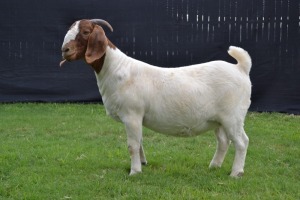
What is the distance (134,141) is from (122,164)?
73 centimetres

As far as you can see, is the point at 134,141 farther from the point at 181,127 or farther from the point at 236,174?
the point at 236,174

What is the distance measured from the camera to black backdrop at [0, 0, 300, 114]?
1055cm

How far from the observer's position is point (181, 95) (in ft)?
17.5

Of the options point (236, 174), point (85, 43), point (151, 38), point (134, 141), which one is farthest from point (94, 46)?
point (151, 38)

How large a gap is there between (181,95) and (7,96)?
695 cm

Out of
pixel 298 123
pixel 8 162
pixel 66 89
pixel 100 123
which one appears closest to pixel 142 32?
pixel 66 89

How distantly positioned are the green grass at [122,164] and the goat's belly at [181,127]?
491 millimetres

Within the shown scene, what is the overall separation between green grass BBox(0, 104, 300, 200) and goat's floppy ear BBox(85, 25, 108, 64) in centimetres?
130

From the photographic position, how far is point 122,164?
6008 mm

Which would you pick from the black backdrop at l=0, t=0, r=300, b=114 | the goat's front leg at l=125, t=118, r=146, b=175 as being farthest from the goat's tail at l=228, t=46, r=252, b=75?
the black backdrop at l=0, t=0, r=300, b=114

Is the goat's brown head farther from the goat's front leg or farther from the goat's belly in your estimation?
the goat's belly

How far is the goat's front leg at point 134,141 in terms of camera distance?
529cm

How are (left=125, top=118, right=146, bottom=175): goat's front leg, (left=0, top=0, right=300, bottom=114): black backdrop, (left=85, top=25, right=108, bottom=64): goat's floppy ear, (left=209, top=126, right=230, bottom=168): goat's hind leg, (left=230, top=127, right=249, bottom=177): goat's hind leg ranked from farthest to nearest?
(left=0, top=0, right=300, bottom=114): black backdrop < (left=209, top=126, right=230, bottom=168): goat's hind leg < (left=230, top=127, right=249, bottom=177): goat's hind leg < (left=125, top=118, right=146, bottom=175): goat's front leg < (left=85, top=25, right=108, bottom=64): goat's floppy ear

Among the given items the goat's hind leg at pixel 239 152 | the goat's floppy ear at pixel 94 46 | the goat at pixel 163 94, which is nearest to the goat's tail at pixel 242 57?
the goat at pixel 163 94
